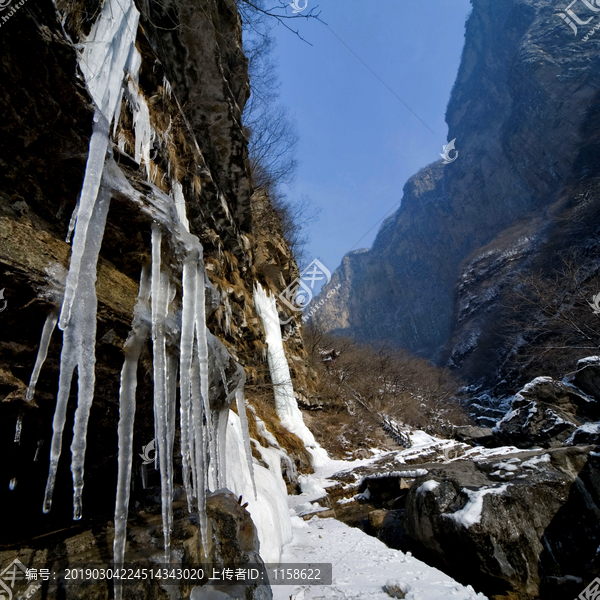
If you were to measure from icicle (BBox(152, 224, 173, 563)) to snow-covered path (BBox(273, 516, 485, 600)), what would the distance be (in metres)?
1.54

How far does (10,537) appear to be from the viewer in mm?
1425

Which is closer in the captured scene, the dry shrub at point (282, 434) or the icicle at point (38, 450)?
the icicle at point (38, 450)

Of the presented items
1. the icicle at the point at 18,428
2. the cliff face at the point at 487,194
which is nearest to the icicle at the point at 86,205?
the icicle at the point at 18,428

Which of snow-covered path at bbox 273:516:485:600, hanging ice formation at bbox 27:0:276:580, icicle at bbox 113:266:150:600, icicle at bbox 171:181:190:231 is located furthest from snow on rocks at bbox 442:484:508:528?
icicle at bbox 171:181:190:231

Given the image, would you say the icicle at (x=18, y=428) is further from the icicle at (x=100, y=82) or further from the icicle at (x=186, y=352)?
→ the icicle at (x=186, y=352)

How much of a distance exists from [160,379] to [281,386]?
27.5ft

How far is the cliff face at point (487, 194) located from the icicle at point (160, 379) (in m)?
29.7

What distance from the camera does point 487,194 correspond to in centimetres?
4853

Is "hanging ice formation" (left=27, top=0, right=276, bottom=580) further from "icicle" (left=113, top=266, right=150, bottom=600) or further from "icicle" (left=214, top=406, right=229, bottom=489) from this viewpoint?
"icicle" (left=214, top=406, right=229, bottom=489)

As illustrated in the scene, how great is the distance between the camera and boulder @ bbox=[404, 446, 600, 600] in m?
3.15

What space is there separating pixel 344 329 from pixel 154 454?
6790 cm

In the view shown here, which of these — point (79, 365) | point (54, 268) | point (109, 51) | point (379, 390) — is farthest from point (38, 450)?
point (379, 390)

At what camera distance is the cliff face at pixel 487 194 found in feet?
111

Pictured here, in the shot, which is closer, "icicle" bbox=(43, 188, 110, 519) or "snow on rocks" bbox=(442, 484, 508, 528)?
"icicle" bbox=(43, 188, 110, 519)
